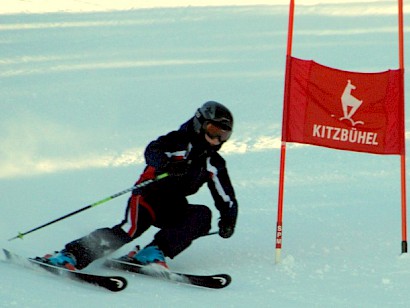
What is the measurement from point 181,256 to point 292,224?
3.42 feet

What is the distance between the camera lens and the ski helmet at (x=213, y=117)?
526 cm

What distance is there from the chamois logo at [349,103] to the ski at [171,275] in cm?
132

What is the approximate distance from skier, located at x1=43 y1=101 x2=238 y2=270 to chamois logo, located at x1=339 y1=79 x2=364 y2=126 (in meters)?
0.78

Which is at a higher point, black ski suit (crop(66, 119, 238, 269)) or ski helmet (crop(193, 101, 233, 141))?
ski helmet (crop(193, 101, 233, 141))

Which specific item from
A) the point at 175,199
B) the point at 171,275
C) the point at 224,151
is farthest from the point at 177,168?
the point at 224,151

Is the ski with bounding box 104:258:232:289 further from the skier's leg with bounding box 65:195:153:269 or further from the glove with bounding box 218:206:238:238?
the glove with bounding box 218:206:238:238

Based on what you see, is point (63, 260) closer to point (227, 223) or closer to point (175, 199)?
point (175, 199)

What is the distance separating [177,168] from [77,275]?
2.66ft

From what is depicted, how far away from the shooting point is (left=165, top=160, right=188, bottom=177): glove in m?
5.29

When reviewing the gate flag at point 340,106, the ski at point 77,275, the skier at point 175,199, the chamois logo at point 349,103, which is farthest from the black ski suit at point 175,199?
the chamois logo at point 349,103

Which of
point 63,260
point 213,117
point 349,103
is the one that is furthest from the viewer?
point 349,103

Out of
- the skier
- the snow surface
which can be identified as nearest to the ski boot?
the skier

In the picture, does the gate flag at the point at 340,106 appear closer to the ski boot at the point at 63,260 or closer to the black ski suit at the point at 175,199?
the black ski suit at the point at 175,199

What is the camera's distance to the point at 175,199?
550 cm
